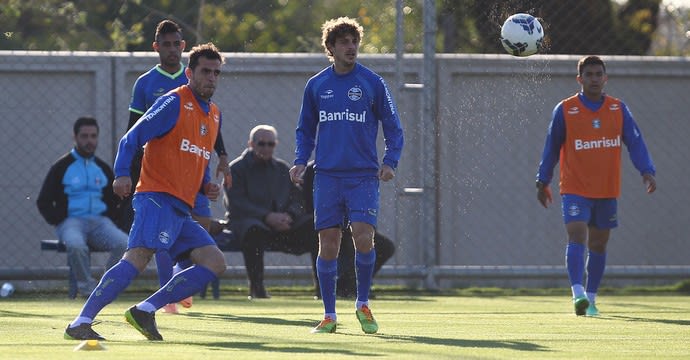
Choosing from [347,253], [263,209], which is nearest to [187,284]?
[347,253]

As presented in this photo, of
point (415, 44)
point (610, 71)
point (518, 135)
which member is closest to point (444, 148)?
point (518, 135)

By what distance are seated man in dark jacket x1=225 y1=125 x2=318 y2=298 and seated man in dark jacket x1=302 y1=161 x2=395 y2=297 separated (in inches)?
8.8

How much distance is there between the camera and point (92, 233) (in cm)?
1404

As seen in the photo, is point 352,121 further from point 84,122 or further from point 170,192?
point 84,122

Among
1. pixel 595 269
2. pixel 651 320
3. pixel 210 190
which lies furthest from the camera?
pixel 595 269

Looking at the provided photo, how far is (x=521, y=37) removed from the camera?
1155cm

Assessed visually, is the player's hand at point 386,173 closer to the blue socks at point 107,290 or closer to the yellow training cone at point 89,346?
the blue socks at point 107,290

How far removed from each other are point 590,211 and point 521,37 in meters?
1.50

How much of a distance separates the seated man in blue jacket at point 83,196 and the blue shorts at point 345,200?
4.92m

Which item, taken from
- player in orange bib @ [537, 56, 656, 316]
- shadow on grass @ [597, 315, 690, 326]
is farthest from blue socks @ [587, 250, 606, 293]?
shadow on grass @ [597, 315, 690, 326]

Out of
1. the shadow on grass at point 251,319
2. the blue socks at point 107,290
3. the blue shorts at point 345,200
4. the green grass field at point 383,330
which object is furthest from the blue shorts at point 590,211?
the blue socks at point 107,290

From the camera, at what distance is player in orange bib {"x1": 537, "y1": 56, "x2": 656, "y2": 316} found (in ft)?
38.1

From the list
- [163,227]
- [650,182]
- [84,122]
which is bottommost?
[163,227]

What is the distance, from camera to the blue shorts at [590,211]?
457 inches
